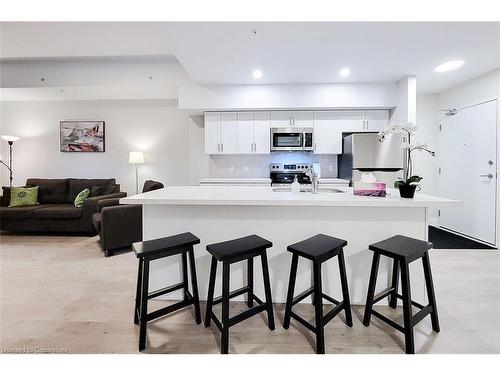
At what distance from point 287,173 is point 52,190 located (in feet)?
14.4

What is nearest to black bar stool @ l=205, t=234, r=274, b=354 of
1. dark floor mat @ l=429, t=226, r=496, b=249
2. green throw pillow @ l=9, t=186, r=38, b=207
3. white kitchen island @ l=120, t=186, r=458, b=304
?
white kitchen island @ l=120, t=186, r=458, b=304

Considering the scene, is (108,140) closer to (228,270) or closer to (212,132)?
(212,132)

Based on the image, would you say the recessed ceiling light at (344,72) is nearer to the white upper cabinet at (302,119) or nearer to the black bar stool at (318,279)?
the white upper cabinet at (302,119)

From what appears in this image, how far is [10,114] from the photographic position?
5.30 meters

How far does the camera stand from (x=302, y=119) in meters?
4.31

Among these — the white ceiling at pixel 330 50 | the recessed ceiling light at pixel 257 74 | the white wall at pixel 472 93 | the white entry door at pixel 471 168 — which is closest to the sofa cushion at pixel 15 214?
the white ceiling at pixel 330 50

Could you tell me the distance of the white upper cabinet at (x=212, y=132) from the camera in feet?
14.3

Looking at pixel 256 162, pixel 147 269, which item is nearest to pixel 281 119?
pixel 256 162

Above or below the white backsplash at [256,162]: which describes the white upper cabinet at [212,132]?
above

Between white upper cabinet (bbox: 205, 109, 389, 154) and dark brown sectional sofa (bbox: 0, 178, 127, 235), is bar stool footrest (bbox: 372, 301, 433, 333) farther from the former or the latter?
dark brown sectional sofa (bbox: 0, 178, 127, 235)

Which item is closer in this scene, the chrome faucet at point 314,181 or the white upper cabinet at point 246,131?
the chrome faucet at point 314,181

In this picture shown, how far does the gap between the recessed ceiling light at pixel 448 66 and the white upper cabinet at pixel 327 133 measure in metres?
1.40

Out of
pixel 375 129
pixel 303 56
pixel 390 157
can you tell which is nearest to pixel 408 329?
pixel 303 56
